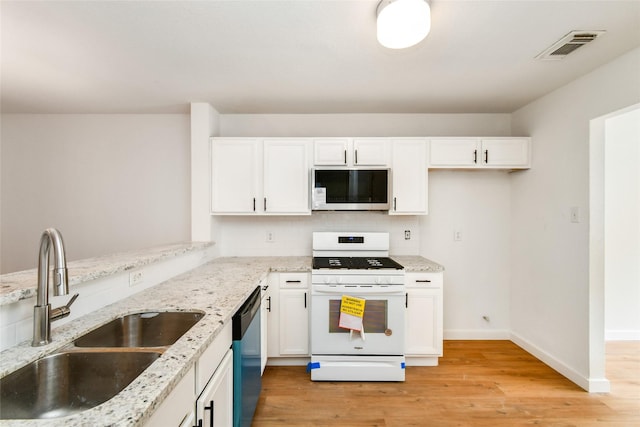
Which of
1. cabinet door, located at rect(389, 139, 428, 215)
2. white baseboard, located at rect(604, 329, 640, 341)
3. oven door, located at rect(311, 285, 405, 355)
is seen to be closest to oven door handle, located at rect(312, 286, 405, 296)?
oven door, located at rect(311, 285, 405, 355)

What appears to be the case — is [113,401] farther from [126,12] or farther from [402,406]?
[402,406]

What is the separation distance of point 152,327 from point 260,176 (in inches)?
67.3

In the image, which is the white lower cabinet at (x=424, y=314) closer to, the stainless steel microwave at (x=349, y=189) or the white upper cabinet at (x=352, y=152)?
the stainless steel microwave at (x=349, y=189)

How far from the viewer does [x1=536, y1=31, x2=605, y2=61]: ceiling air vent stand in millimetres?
1747

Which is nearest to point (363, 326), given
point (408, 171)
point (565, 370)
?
point (408, 171)

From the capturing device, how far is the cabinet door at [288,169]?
2.89m

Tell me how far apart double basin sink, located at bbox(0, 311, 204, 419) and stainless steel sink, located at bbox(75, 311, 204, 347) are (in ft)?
0.41

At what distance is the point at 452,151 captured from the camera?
9.54 ft

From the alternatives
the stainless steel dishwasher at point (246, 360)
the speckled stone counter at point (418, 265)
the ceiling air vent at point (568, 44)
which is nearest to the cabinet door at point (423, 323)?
the speckled stone counter at point (418, 265)

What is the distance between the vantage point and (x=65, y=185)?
10.7 ft

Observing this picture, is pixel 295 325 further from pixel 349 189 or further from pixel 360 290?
pixel 349 189

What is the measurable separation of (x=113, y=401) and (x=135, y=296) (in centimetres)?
112

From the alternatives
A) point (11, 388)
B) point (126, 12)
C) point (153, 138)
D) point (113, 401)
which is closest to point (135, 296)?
point (11, 388)

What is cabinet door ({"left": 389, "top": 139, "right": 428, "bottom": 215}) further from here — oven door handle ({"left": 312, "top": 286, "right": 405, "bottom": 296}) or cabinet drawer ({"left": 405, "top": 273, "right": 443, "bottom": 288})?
oven door handle ({"left": 312, "top": 286, "right": 405, "bottom": 296})
